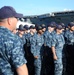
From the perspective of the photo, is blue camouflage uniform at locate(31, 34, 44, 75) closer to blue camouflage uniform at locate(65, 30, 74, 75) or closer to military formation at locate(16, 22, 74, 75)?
military formation at locate(16, 22, 74, 75)

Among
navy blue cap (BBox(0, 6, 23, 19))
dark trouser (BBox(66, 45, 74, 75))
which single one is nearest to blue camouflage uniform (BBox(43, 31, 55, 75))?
dark trouser (BBox(66, 45, 74, 75))

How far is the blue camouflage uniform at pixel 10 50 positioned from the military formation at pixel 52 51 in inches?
195

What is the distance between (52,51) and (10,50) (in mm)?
5106

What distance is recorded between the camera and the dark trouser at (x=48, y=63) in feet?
29.3

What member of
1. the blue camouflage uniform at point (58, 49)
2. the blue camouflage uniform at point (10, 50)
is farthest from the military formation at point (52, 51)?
the blue camouflage uniform at point (10, 50)

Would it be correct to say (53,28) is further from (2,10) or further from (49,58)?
(2,10)

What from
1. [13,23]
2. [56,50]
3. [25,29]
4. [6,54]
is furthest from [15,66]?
[25,29]

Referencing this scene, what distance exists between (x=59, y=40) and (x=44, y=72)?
62.9 inches

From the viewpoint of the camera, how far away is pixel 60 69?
834cm

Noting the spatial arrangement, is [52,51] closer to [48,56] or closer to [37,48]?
[37,48]

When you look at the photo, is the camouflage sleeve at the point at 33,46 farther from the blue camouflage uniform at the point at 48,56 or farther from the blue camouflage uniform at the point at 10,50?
the blue camouflage uniform at the point at 10,50

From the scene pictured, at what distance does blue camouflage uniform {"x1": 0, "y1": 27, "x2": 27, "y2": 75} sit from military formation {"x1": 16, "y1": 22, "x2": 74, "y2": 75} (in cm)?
494

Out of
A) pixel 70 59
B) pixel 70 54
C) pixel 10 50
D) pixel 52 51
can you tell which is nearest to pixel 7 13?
pixel 10 50

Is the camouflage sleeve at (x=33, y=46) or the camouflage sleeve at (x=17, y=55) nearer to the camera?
the camouflage sleeve at (x=17, y=55)
